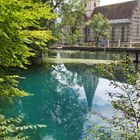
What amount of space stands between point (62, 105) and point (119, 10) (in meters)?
66.8

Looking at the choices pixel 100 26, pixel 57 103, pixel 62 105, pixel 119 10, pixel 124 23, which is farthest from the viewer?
pixel 119 10

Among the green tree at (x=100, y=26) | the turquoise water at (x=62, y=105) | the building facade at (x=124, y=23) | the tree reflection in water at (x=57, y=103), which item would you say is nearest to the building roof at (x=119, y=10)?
the building facade at (x=124, y=23)

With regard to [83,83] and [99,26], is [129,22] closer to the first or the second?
[99,26]

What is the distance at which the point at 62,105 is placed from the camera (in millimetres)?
16047

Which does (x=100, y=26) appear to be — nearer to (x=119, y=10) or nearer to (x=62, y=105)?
(x=119, y=10)

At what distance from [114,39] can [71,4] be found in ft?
138

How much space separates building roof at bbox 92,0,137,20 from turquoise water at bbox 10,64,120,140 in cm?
5154

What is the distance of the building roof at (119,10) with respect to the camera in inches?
3004

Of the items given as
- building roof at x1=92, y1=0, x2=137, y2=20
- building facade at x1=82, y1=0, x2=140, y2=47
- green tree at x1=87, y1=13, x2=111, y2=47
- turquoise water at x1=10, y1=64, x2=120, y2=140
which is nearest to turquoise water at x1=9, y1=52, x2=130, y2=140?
turquoise water at x1=10, y1=64, x2=120, y2=140

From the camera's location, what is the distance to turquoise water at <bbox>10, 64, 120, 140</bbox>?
11.7m

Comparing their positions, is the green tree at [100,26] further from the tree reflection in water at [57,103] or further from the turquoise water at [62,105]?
the turquoise water at [62,105]

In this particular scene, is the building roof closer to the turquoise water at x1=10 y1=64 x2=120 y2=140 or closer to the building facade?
the building facade

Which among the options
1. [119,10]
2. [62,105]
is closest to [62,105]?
[62,105]

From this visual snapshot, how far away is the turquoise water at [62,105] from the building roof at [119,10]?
51538 millimetres
